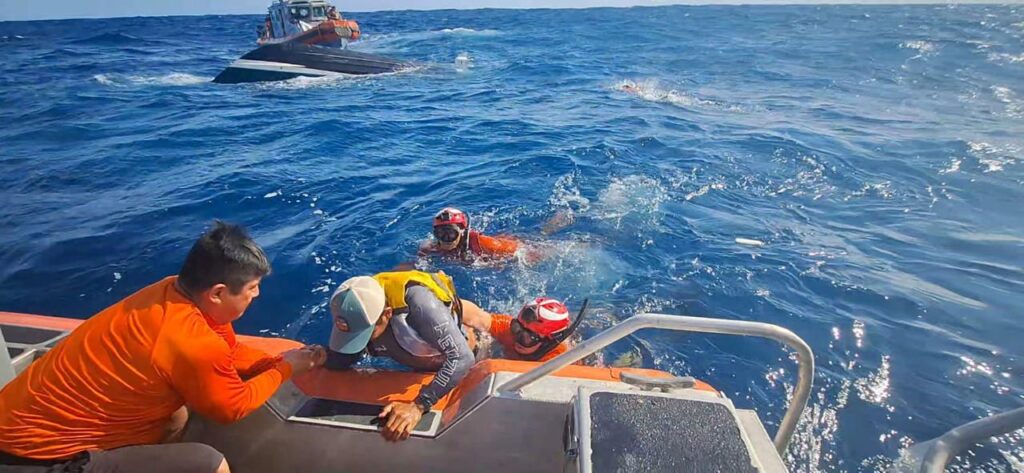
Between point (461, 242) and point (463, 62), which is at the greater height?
point (463, 62)

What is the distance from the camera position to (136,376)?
2.28m

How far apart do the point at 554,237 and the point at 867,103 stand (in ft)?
45.1

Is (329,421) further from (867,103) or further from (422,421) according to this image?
(867,103)

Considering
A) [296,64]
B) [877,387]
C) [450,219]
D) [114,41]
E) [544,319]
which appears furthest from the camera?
[114,41]

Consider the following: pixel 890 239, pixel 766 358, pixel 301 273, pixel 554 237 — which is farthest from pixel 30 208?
pixel 890 239

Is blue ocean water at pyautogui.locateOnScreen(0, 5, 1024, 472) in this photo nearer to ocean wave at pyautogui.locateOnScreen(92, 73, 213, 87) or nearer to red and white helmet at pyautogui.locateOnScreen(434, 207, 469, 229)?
red and white helmet at pyautogui.locateOnScreen(434, 207, 469, 229)

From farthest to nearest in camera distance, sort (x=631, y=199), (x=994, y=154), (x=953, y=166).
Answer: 1. (x=994, y=154)
2. (x=953, y=166)
3. (x=631, y=199)

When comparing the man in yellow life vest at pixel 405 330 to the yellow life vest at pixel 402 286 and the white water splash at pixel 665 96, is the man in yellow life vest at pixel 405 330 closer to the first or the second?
the yellow life vest at pixel 402 286

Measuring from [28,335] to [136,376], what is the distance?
2.13 m

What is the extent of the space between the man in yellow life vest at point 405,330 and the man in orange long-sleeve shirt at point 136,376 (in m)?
0.68

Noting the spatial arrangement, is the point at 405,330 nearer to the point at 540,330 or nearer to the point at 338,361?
the point at 338,361

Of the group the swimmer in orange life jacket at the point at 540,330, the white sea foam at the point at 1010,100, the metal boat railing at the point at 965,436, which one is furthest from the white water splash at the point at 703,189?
the white sea foam at the point at 1010,100

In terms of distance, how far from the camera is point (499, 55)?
105 ft

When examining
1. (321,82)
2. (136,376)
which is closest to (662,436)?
(136,376)
